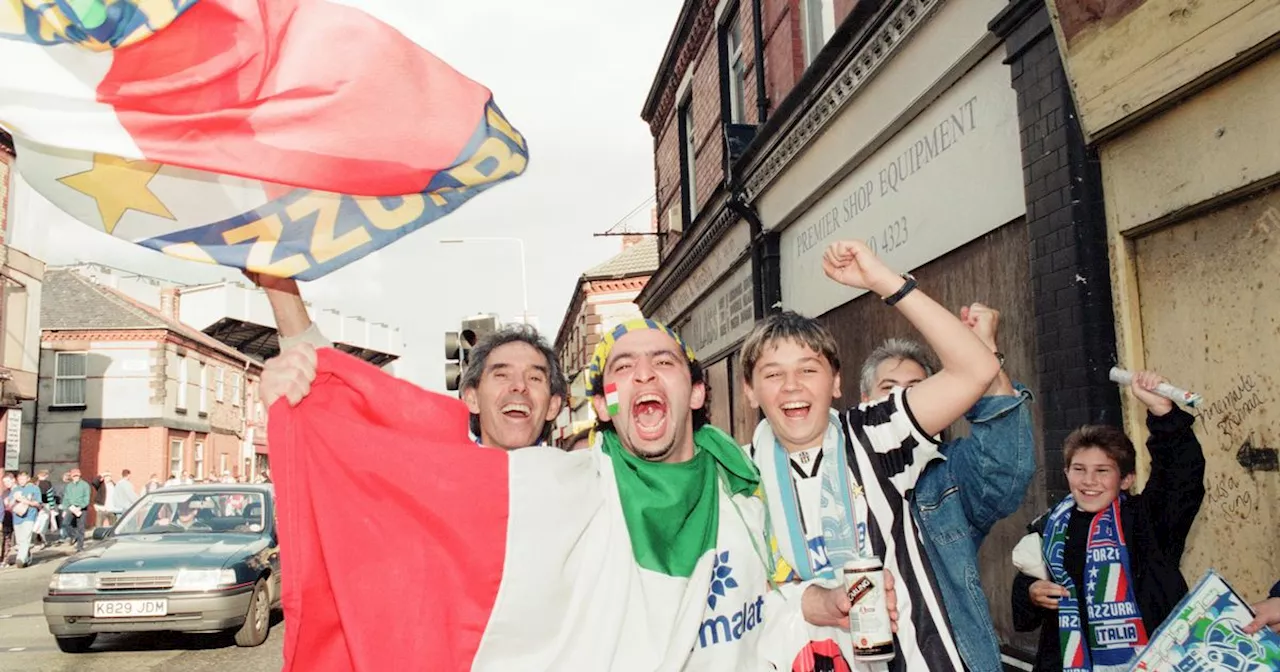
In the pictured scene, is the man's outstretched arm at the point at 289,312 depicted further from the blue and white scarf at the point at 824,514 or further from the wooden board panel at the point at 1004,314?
the wooden board panel at the point at 1004,314

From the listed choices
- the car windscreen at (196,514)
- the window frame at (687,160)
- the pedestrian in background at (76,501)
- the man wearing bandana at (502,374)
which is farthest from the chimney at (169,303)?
the man wearing bandana at (502,374)

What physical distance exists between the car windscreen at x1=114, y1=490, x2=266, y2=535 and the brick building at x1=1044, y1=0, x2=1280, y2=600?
8.41 metres

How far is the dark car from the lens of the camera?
27.5 ft

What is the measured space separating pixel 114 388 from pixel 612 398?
138ft

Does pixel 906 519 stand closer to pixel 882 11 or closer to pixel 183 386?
pixel 882 11

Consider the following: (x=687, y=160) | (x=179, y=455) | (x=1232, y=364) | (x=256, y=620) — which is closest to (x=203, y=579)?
(x=256, y=620)

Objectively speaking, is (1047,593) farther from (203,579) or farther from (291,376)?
(203,579)

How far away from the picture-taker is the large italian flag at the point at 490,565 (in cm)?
239

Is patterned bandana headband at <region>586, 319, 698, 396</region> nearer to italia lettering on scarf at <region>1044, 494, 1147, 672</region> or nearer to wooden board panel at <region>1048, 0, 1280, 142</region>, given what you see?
italia lettering on scarf at <region>1044, 494, 1147, 672</region>

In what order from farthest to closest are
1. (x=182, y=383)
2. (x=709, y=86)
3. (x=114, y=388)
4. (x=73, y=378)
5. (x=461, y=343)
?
1. (x=182, y=383)
2. (x=114, y=388)
3. (x=73, y=378)
4. (x=709, y=86)
5. (x=461, y=343)

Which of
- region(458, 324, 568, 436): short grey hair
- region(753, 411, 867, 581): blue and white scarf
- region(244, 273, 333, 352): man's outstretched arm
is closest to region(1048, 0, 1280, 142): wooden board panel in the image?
region(753, 411, 867, 581): blue and white scarf

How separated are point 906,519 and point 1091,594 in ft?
4.60

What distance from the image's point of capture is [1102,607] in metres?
3.56

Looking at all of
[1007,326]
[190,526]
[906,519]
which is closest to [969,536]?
[906,519]
